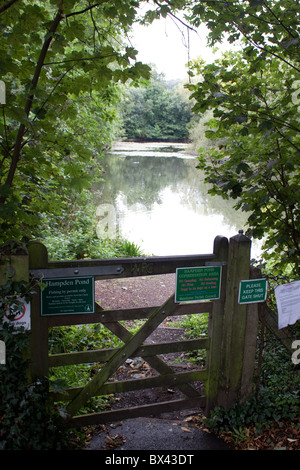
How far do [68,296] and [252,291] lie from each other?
155 cm

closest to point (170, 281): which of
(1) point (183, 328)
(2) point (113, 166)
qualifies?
(1) point (183, 328)

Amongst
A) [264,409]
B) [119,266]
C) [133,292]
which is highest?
[119,266]

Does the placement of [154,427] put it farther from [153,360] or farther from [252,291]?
[252,291]

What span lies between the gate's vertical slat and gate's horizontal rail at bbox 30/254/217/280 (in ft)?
0.35

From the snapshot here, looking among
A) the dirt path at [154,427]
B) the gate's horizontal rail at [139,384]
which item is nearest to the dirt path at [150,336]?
the dirt path at [154,427]

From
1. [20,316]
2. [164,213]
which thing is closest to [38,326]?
[20,316]

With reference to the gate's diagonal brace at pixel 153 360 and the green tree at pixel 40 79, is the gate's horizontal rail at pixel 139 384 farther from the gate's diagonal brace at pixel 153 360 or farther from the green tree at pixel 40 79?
the green tree at pixel 40 79

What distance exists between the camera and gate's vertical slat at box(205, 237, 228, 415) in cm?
324

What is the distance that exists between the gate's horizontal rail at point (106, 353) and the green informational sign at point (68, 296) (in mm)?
352

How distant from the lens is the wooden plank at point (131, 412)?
10.0 ft

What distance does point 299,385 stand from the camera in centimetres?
346

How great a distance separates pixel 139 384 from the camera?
3.15 meters

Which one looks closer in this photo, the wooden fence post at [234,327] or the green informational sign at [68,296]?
the green informational sign at [68,296]

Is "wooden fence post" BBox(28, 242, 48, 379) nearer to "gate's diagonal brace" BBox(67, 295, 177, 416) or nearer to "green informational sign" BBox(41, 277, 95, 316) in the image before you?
"green informational sign" BBox(41, 277, 95, 316)
